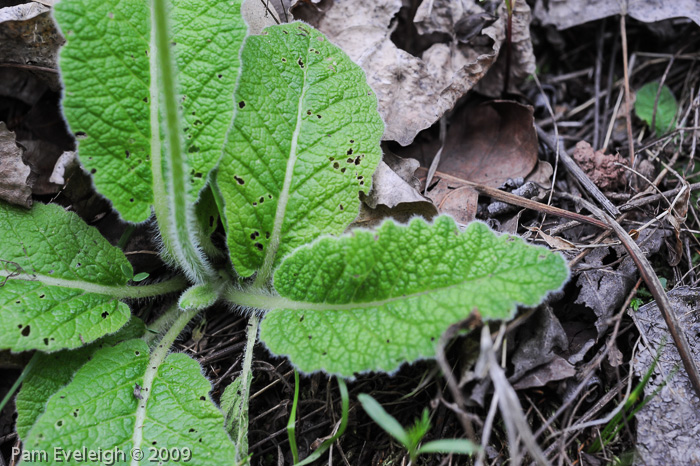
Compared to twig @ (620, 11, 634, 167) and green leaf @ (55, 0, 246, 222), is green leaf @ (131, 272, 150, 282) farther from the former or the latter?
twig @ (620, 11, 634, 167)

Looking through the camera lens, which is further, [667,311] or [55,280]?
[55,280]

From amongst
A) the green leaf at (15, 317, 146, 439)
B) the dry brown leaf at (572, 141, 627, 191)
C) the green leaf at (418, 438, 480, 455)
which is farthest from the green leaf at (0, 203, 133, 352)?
the dry brown leaf at (572, 141, 627, 191)

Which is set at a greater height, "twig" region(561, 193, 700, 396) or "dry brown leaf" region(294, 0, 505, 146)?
"dry brown leaf" region(294, 0, 505, 146)

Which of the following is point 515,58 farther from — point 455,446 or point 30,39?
point 30,39

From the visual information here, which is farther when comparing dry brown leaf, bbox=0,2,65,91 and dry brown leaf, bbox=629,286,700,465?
dry brown leaf, bbox=0,2,65,91

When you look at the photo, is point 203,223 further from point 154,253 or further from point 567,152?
point 567,152

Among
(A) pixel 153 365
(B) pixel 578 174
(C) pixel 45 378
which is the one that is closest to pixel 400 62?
(B) pixel 578 174

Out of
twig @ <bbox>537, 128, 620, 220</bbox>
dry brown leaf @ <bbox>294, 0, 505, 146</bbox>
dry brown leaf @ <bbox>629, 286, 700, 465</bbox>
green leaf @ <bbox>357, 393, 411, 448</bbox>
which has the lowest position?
dry brown leaf @ <bbox>629, 286, 700, 465</bbox>

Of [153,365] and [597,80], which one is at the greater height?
[597,80]
